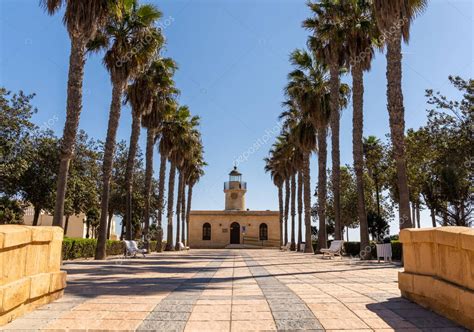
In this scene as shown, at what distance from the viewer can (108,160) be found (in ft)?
57.1

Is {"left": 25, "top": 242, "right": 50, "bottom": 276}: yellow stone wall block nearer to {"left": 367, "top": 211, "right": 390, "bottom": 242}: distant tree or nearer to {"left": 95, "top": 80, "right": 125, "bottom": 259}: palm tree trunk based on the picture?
{"left": 95, "top": 80, "right": 125, "bottom": 259}: palm tree trunk

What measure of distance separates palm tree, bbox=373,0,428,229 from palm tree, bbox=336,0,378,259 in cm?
513

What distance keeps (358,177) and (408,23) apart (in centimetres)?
751

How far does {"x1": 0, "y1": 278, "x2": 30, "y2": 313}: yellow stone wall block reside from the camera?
4.43 meters

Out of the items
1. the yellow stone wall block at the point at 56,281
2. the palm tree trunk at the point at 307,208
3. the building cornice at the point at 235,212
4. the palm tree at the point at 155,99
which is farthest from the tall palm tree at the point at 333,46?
the building cornice at the point at 235,212

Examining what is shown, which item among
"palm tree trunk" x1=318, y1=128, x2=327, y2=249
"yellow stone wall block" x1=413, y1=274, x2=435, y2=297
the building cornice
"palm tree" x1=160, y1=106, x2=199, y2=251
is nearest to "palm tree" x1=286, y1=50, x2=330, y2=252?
"palm tree trunk" x1=318, y1=128, x2=327, y2=249

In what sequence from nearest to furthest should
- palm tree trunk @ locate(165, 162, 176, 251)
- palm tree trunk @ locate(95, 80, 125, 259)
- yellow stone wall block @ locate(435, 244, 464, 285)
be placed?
1. yellow stone wall block @ locate(435, 244, 464, 285)
2. palm tree trunk @ locate(95, 80, 125, 259)
3. palm tree trunk @ locate(165, 162, 176, 251)

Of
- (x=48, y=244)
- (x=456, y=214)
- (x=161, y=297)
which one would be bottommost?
(x=161, y=297)

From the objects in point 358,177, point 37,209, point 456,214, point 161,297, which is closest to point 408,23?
point 358,177

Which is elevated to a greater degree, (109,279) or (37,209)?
(37,209)

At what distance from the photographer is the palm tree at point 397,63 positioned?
521 inches

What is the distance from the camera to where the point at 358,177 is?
1895 centimetres

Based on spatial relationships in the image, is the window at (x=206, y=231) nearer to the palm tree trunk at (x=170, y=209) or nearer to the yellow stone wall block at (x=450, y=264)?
the palm tree trunk at (x=170, y=209)

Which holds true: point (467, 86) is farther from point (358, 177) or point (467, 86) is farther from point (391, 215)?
point (391, 215)
